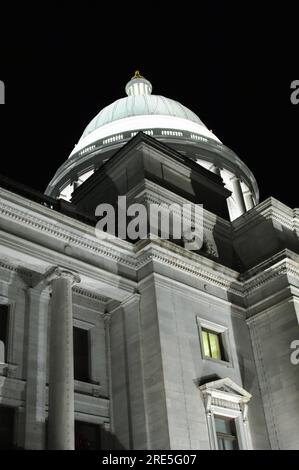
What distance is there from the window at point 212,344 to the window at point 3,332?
921 cm

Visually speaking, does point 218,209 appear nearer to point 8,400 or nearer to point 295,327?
point 295,327

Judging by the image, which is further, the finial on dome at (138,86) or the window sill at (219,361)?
the finial on dome at (138,86)

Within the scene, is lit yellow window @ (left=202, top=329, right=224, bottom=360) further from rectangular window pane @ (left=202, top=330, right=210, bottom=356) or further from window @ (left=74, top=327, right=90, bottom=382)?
window @ (left=74, top=327, right=90, bottom=382)

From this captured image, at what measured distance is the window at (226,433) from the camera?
2391 cm

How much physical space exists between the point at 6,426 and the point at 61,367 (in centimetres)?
330

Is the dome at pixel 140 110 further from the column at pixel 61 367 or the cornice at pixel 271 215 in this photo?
the column at pixel 61 367

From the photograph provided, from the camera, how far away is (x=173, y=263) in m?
27.2

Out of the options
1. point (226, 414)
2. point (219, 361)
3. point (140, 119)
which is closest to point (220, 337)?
point (219, 361)

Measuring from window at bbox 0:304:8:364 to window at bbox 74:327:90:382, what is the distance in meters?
3.66

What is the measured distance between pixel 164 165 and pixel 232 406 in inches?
627

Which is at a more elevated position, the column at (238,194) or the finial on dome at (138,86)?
the finial on dome at (138,86)

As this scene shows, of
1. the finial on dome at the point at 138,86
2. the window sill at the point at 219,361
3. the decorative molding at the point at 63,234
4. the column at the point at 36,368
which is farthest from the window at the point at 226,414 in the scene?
the finial on dome at the point at 138,86

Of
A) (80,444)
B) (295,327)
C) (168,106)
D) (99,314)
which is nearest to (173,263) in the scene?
(99,314)

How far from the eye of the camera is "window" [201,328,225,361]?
26.7 m
